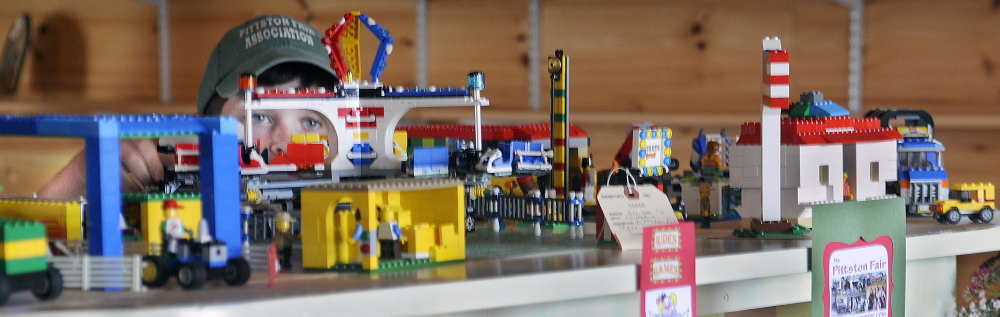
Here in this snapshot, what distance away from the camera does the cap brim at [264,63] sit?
1.92 m

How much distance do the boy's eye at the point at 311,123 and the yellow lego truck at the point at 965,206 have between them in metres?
1.01

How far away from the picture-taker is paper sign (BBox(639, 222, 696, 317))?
1415mm

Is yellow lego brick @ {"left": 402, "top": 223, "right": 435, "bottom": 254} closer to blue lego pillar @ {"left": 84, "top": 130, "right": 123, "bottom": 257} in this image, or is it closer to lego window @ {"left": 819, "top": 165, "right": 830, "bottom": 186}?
blue lego pillar @ {"left": 84, "top": 130, "right": 123, "bottom": 257}

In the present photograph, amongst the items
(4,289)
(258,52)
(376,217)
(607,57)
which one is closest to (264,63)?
(258,52)

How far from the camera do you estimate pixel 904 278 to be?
1654 mm

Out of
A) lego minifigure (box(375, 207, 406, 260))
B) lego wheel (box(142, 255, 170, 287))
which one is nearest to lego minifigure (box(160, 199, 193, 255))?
lego wheel (box(142, 255, 170, 287))

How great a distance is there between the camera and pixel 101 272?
4.02ft

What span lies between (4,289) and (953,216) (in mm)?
1399

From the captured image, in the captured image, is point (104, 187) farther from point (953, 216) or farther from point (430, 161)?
point (953, 216)

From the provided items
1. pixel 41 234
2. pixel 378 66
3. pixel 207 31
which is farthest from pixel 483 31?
pixel 41 234

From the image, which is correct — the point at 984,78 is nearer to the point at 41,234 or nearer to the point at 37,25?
the point at 41,234

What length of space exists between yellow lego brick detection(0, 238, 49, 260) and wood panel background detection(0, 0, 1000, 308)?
194 centimetres

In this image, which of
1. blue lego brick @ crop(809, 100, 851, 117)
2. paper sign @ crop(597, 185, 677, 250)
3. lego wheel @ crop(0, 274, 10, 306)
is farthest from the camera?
blue lego brick @ crop(809, 100, 851, 117)

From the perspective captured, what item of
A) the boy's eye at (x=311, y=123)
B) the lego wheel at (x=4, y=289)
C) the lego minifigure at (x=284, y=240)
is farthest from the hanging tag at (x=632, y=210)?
the lego wheel at (x=4, y=289)
